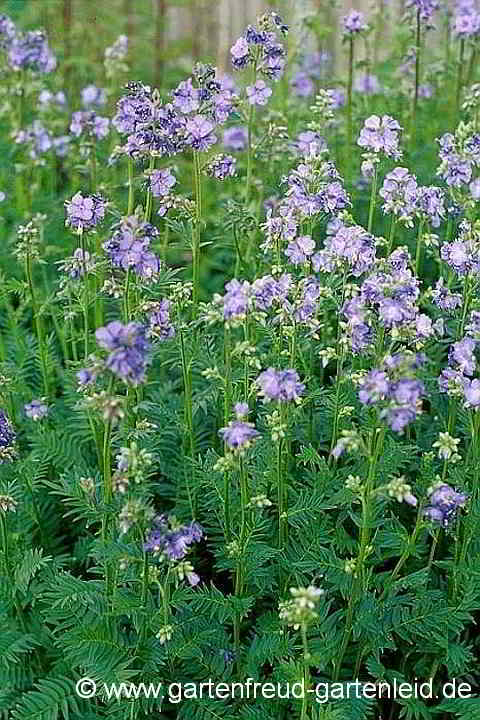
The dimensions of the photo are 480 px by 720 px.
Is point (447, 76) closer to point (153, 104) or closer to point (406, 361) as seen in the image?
point (153, 104)

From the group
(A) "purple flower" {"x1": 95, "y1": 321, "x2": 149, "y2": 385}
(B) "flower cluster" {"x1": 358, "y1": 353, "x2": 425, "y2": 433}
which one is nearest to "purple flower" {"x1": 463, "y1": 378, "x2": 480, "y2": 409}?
(B) "flower cluster" {"x1": 358, "y1": 353, "x2": 425, "y2": 433}

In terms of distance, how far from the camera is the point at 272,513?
144 inches

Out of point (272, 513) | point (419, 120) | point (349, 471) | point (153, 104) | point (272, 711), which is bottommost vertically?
point (272, 711)

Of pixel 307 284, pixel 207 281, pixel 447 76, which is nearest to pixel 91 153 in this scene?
pixel 207 281

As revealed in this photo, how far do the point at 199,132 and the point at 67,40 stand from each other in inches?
142

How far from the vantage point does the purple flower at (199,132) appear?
3.11 m

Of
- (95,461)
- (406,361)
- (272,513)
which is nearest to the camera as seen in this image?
(406,361)

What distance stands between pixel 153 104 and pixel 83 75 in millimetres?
3637

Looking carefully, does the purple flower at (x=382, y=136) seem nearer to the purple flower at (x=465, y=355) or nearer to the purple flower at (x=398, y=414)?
the purple flower at (x=465, y=355)

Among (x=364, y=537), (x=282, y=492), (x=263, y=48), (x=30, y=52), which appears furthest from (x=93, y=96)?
(x=364, y=537)

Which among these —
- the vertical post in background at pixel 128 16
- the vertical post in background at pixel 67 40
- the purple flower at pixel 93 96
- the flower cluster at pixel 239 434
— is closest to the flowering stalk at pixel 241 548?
the flower cluster at pixel 239 434

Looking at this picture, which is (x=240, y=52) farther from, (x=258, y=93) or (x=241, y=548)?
(x=241, y=548)

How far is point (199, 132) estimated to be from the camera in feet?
10.2

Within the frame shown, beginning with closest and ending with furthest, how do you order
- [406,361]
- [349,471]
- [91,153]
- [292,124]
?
[406,361] < [349,471] < [91,153] < [292,124]
